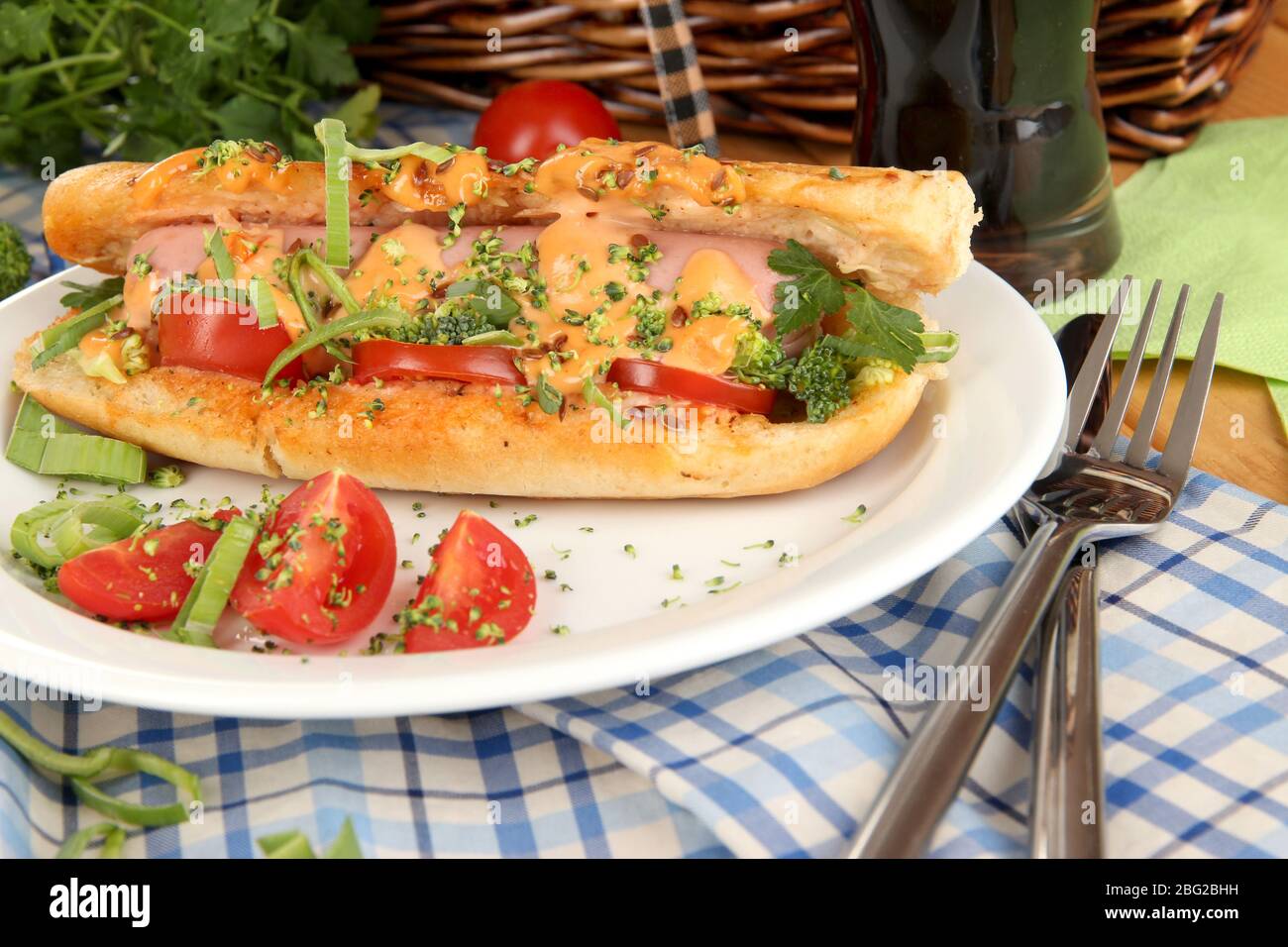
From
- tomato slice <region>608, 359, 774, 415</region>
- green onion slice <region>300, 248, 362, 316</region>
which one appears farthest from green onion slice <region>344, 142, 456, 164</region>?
tomato slice <region>608, 359, 774, 415</region>

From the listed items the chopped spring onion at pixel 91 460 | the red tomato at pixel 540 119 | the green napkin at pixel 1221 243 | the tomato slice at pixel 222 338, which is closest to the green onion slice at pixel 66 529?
the chopped spring onion at pixel 91 460

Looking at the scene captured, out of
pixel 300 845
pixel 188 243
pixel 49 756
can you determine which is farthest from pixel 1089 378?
pixel 49 756

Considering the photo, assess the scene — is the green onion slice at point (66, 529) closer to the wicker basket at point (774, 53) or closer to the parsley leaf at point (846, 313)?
the parsley leaf at point (846, 313)

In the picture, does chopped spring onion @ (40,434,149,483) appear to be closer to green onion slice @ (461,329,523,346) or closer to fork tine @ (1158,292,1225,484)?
green onion slice @ (461,329,523,346)

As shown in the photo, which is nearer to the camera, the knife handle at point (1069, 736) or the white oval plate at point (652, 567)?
the knife handle at point (1069, 736)

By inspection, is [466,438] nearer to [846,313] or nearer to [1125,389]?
[846,313]

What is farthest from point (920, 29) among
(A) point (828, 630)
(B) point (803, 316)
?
(A) point (828, 630)

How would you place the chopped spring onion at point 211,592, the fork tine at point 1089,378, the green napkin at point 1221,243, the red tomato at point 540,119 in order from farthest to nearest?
the red tomato at point 540,119 → the green napkin at point 1221,243 → the fork tine at point 1089,378 → the chopped spring onion at point 211,592
